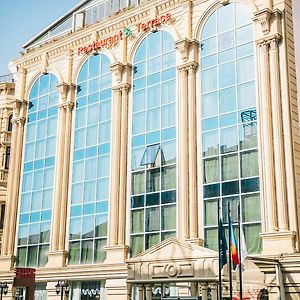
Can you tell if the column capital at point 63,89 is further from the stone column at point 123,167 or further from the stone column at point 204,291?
the stone column at point 204,291

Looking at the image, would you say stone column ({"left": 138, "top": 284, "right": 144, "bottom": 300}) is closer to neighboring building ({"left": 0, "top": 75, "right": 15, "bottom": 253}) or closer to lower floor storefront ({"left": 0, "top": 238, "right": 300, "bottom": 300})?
lower floor storefront ({"left": 0, "top": 238, "right": 300, "bottom": 300})

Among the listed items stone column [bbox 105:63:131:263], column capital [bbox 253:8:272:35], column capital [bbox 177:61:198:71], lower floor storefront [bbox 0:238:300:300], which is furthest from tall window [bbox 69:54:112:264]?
column capital [bbox 253:8:272:35]

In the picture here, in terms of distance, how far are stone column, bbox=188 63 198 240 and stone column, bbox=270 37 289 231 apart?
539 centimetres

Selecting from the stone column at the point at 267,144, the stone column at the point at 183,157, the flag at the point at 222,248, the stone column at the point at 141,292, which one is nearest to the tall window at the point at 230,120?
the stone column at the point at 267,144

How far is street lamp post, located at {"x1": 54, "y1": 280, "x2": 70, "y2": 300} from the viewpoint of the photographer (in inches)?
1400

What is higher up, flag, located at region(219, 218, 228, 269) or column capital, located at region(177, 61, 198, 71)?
column capital, located at region(177, 61, 198, 71)

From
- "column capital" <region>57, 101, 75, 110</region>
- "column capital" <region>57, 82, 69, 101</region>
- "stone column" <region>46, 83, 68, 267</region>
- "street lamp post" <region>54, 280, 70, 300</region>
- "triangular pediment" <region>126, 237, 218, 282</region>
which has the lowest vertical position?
"street lamp post" <region>54, 280, 70, 300</region>

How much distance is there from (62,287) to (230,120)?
49.6 ft

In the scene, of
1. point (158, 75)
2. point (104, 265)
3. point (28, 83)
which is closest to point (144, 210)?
point (104, 265)

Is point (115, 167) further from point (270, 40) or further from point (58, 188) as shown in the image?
point (270, 40)

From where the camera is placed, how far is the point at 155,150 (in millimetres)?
36188

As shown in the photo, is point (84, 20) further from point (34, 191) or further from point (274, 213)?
point (274, 213)

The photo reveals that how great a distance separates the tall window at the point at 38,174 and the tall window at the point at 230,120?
13.9m

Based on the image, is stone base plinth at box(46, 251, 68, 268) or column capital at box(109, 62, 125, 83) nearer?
stone base plinth at box(46, 251, 68, 268)
